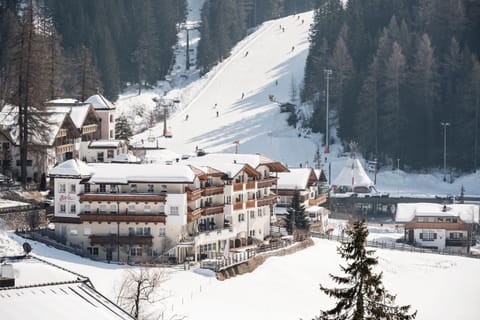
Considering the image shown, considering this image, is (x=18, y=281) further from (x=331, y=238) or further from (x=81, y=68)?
(x=81, y=68)

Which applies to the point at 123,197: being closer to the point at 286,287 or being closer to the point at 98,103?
the point at 286,287

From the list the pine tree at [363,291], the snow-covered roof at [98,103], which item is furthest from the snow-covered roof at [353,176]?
the pine tree at [363,291]

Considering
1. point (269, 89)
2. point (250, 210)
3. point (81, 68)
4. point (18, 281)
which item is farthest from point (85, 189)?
point (269, 89)

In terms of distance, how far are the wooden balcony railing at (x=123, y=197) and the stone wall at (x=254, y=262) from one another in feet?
17.1

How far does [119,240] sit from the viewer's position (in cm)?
5891

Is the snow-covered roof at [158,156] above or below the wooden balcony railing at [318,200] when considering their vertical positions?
above

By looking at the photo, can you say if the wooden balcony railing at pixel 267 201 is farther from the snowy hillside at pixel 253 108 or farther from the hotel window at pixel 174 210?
the snowy hillside at pixel 253 108

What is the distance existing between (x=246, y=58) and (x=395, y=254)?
71967mm

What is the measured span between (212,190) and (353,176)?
33.6 meters

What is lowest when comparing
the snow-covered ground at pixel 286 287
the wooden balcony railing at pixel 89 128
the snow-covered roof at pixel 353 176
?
the snow-covered ground at pixel 286 287

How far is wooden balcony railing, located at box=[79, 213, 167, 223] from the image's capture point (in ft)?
195

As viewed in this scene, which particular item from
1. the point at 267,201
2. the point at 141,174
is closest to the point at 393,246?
the point at 267,201

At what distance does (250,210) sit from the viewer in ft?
222

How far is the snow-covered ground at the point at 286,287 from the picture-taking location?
50.9m
